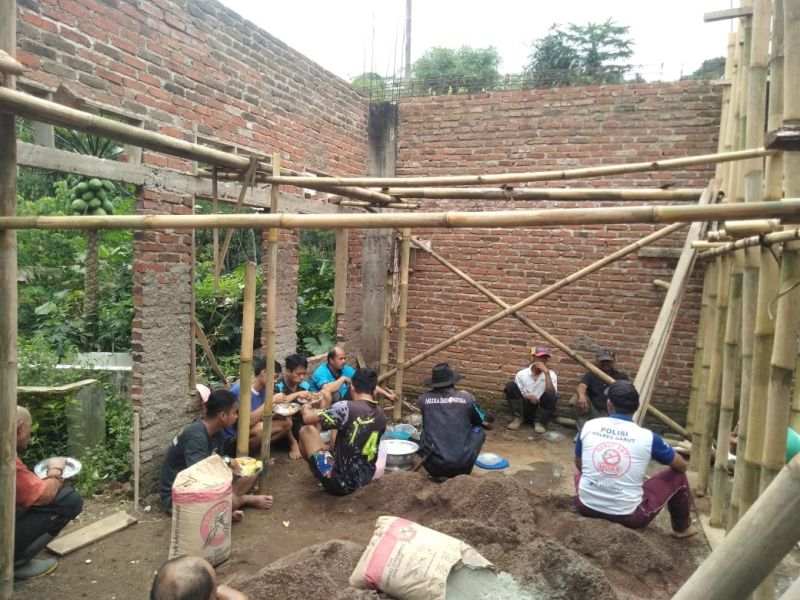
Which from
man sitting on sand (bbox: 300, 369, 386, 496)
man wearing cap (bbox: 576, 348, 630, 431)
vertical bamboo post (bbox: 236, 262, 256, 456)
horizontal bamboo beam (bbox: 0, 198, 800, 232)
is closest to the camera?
horizontal bamboo beam (bbox: 0, 198, 800, 232)

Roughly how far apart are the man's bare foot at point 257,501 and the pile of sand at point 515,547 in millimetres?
703

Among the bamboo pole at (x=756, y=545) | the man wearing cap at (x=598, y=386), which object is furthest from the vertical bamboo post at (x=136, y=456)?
the man wearing cap at (x=598, y=386)

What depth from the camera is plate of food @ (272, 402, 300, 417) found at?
477 centimetres

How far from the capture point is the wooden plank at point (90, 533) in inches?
142

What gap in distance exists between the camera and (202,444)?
12.7 ft

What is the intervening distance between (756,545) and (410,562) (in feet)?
6.77

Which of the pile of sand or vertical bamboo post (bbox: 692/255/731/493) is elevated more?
vertical bamboo post (bbox: 692/255/731/493)

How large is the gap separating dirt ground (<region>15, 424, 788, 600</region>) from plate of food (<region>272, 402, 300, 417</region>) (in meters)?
0.70

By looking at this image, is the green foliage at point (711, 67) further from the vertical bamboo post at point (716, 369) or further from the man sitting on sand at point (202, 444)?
the man sitting on sand at point (202, 444)

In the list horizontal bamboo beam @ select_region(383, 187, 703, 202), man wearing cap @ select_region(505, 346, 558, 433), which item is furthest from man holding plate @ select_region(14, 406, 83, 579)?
man wearing cap @ select_region(505, 346, 558, 433)

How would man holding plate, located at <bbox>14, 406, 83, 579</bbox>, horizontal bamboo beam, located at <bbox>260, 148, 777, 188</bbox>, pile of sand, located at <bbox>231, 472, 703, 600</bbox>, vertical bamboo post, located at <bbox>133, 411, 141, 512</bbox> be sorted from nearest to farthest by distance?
pile of sand, located at <bbox>231, 472, 703, 600</bbox>, man holding plate, located at <bbox>14, 406, 83, 579</bbox>, horizontal bamboo beam, located at <bbox>260, 148, 777, 188</bbox>, vertical bamboo post, located at <bbox>133, 411, 141, 512</bbox>

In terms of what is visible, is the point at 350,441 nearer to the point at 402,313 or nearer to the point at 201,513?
the point at 201,513

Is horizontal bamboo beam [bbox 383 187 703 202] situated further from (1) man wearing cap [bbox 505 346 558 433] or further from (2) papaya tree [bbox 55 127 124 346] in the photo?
(2) papaya tree [bbox 55 127 124 346]

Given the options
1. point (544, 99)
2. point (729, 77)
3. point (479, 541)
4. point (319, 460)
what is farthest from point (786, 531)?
point (544, 99)
